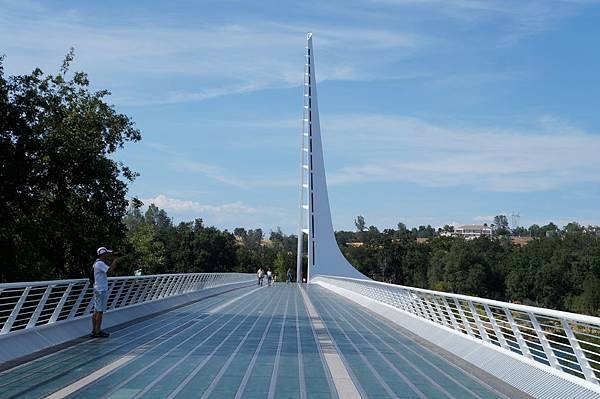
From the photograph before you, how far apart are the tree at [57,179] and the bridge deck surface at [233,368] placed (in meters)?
10.4

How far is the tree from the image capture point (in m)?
24.8

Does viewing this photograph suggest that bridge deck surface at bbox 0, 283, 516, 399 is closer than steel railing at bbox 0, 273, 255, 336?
Yes

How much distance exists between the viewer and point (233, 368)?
10508mm

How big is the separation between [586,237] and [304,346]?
139353 millimetres

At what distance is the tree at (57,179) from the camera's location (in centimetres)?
2475

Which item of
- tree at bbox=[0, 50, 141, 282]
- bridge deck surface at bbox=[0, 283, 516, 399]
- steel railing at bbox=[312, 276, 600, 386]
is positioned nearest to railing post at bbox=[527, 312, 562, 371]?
steel railing at bbox=[312, 276, 600, 386]

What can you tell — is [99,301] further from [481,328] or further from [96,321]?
[481,328]

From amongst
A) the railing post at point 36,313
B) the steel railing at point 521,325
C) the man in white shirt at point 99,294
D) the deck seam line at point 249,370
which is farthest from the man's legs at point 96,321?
the steel railing at point 521,325

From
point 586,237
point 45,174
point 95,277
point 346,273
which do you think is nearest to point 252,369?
point 95,277

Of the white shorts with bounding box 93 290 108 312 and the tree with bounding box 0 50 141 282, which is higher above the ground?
the tree with bounding box 0 50 141 282

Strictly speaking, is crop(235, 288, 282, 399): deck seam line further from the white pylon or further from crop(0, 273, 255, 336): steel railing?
the white pylon

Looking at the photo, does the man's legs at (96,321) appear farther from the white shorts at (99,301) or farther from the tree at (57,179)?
the tree at (57,179)

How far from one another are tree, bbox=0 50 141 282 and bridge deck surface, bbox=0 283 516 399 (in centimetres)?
1044

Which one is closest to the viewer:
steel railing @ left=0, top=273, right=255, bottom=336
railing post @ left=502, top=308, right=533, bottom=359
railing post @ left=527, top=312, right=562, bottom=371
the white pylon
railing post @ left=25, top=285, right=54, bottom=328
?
railing post @ left=527, top=312, right=562, bottom=371
